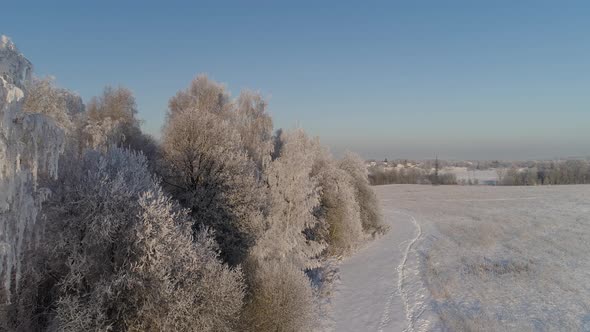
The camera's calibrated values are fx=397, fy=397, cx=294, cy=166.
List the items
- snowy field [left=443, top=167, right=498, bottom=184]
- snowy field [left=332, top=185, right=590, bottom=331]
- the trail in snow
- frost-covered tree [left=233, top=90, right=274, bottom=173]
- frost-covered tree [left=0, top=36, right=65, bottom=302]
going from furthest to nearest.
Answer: snowy field [left=443, top=167, right=498, bottom=184], frost-covered tree [left=233, top=90, right=274, bottom=173], snowy field [left=332, top=185, right=590, bottom=331], the trail in snow, frost-covered tree [left=0, top=36, right=65, bottom=302]

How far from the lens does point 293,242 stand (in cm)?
2020

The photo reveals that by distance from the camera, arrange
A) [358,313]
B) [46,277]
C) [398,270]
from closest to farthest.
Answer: [46,277] → [358,313] → [398,270]

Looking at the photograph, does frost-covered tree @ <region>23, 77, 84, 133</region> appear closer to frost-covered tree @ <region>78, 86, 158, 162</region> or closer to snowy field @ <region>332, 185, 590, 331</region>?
frost-covered tree @ <region>78, 86, 158, 162</region>

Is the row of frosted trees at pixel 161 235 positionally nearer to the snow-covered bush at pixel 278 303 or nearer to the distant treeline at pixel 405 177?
the snow-covered bush at pixel 278 303

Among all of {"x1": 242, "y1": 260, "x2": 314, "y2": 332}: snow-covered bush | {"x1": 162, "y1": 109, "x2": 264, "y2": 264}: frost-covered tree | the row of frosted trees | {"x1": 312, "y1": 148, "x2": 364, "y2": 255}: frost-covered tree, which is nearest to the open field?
{"x1": 312, "y1": 148, "x2": 364, "y2": 255}: frost-covered tree

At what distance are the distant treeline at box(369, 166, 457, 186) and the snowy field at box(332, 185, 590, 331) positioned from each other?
5857 centimetres

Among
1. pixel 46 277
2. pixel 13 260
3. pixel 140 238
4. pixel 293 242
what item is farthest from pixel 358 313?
pixel 13 260

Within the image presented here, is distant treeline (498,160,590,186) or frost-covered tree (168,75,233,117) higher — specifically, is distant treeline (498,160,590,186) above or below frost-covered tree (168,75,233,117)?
below

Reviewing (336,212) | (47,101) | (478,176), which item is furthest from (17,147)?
(478,176)

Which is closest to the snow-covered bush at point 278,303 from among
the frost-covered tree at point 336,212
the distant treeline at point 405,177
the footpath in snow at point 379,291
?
the footpath in snow at point 379,291

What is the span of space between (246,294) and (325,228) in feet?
41.6

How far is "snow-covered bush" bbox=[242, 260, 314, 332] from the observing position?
14203 mm

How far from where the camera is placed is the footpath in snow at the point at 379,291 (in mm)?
17234

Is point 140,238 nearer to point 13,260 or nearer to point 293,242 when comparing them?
point 13,260
